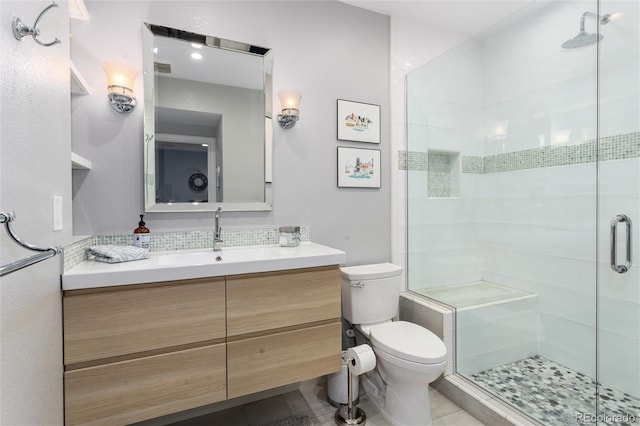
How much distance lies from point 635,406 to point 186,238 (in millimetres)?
2573

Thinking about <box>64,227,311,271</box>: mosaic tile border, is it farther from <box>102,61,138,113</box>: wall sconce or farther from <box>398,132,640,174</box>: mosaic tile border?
<box>398,132,640,174</box>: mosaic tile border

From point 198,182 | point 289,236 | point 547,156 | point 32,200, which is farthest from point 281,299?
point 547,156

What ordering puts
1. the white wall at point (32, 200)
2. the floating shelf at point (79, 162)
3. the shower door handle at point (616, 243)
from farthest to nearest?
the shower door handle at point (616, 243), the floating shelf at point (79, 162), the white wall at point (32, 200)

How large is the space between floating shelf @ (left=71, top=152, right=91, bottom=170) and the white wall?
0.45 ft

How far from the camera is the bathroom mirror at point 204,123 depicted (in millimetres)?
1702

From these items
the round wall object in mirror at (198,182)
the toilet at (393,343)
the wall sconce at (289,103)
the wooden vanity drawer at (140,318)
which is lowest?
the toilet at (393,343)

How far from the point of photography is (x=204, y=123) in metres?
1.80

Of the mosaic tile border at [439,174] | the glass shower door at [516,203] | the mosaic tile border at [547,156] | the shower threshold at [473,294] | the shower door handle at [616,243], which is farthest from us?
the mosaic tile border at [439,174]

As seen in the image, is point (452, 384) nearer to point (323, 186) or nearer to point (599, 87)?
point (323, 186)

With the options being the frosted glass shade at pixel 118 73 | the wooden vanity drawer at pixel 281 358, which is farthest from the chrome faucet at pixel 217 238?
the frosted glass shade at pixel 118 73

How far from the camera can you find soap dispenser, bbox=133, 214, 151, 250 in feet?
5.26

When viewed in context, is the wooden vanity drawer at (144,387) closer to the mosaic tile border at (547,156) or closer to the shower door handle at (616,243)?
the mosaic tile border at (547,156)

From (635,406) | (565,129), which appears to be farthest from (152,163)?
(635,406)

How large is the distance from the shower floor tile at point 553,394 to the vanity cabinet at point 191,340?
104 cm
